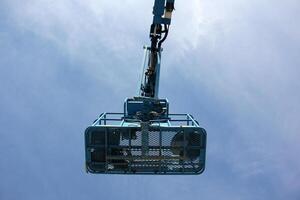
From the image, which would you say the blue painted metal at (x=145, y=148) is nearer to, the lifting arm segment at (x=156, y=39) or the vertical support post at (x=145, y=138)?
the vertical support post at (x=145, y=138)

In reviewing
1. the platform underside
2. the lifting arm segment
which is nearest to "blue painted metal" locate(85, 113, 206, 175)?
the platform underside

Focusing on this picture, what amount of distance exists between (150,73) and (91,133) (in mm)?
4793

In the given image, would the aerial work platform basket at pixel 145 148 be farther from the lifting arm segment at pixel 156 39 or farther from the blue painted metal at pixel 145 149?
the lifting arm segment at pixel 156 39

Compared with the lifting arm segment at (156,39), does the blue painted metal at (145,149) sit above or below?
below

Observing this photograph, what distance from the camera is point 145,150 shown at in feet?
34.0

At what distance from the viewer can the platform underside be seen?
1029 cm

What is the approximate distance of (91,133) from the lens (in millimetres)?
10305

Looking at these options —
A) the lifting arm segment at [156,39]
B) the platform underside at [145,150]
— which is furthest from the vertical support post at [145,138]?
the lifting arm segment at [156,39]

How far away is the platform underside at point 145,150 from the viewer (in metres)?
10.3

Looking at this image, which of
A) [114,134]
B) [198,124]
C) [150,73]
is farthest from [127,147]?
[150,73]

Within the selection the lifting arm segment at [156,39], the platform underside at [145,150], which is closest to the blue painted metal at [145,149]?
the platform underside at [145,150]

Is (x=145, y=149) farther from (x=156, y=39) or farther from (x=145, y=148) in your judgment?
(x=156, y=39)

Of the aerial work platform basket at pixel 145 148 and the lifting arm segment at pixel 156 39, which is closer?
the aerial work platform basket at pixel 145 148

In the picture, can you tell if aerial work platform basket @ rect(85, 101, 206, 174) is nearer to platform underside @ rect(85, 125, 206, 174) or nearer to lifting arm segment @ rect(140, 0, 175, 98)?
platform underside @ rect(85, 125, 206, 174)
